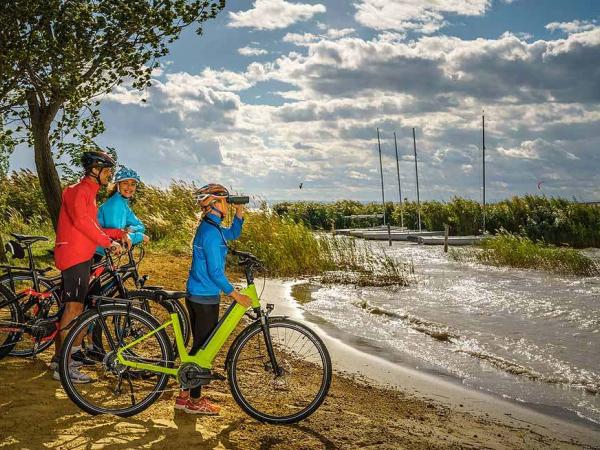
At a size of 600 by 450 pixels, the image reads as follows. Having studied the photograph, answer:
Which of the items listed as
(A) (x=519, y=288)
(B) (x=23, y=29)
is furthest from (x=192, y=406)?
(A) (x=519, y=288)

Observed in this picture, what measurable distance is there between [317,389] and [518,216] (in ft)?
110

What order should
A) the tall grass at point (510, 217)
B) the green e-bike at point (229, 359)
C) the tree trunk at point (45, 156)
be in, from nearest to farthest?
the green e-bike at point (229, 359) < the tree trunk at point (45, 156) < the tall grass at point (510, 217)

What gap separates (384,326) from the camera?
470 inches

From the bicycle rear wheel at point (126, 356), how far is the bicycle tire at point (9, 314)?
130 centimetres

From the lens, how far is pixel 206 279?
5.59 metres

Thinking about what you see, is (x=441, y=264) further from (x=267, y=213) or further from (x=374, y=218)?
(x=374, y=218)

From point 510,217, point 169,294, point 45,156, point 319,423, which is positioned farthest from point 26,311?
point 510,217

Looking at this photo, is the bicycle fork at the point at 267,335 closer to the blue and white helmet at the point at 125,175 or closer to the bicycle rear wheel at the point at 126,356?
the bicycle rear wheel at the point at 126,356

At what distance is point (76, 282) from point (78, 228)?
0.53 m

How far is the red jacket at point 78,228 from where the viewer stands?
593 centimetres

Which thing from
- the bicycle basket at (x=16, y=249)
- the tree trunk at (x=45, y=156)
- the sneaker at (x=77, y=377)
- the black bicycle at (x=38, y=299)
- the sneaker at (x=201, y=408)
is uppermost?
the tree trunk at (x=45, y=156)

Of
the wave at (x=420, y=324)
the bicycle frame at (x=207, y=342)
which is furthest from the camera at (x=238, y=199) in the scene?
the wave at (x=420, y=324)

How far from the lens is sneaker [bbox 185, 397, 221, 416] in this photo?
562 cm

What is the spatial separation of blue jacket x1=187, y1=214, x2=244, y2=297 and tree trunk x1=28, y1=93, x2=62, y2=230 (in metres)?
10.1
